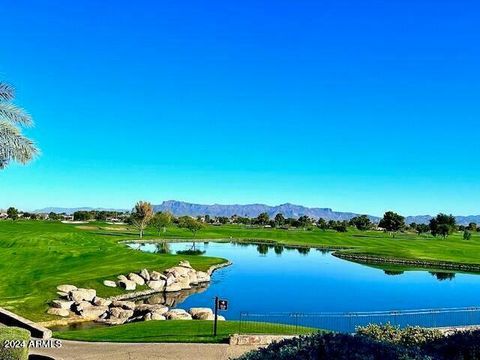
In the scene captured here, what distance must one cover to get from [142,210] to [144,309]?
8055 centimetres

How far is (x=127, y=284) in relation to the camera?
2094 inches

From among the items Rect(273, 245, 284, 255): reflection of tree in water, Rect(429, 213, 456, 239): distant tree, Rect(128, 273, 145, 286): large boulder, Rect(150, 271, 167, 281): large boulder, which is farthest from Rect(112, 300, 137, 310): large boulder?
Rect(429, 213, 456, 239): distant tree

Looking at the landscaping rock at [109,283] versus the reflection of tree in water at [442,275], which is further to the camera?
the reflection of tree in water at [442,275]

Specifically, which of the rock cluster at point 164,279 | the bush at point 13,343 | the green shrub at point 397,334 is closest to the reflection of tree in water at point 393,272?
the rock cluster at point 164,279

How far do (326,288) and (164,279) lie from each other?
21.5 metres

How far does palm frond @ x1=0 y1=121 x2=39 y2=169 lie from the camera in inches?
1009

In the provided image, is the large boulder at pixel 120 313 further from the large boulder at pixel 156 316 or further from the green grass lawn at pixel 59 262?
the green grass lawn at pixel 59 262

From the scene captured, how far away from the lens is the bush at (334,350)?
9.15 m

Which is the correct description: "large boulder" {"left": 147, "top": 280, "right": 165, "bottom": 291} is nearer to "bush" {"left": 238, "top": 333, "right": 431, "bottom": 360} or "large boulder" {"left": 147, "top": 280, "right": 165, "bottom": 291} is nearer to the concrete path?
the concrete path

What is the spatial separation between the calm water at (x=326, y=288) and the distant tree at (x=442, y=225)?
8112 centimetres

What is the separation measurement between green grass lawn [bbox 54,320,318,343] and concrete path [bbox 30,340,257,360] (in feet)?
4.77

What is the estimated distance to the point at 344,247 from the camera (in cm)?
12038

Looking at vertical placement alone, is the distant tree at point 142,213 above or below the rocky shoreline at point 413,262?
above

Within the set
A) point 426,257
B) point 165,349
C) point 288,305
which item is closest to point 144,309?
point 288,305
